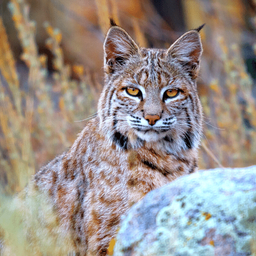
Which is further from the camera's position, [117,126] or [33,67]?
[33,67]

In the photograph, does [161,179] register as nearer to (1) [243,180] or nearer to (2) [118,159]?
(2) [118,159]

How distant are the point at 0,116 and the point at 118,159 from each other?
7.27ft

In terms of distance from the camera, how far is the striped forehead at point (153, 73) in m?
3.20

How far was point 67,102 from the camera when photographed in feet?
17.4

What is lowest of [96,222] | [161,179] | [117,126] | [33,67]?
[96,222]

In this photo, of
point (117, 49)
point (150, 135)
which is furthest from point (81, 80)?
point (150, 135)

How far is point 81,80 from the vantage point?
7988 mm

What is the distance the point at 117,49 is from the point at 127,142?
81cm

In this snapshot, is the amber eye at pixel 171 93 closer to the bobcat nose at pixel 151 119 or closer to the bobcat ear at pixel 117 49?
the bobcat nose at pixel 151 119

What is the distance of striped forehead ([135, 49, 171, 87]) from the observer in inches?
126

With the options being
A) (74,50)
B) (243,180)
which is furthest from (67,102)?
(74,50)

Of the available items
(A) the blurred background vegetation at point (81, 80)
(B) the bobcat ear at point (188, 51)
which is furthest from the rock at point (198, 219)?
(B) the bobcat ear at point (188, 51)

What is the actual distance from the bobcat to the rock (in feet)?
2.83

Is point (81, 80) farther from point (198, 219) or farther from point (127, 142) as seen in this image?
point (198, 219)
